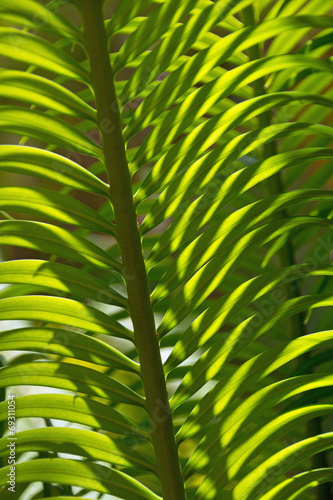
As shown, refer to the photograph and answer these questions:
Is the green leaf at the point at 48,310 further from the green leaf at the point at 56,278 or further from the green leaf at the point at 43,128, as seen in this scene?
the green leaf at the point at 43,128

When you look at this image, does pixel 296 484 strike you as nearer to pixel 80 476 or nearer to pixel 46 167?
pixel 80 476

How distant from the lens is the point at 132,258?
1.80 feet

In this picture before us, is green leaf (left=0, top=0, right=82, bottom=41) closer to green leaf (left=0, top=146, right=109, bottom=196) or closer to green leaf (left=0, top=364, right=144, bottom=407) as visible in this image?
green leaf (left=0, top=146, right=109, bottom=196)

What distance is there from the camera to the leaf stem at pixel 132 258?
52 cm

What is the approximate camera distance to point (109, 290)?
0.56m

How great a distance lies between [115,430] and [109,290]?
0.47 feet

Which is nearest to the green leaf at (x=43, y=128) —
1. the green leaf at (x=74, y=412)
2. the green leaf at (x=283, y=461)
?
the green leaf at (x=74, y=412)

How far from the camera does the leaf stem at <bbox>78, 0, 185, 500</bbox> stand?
1.72ft

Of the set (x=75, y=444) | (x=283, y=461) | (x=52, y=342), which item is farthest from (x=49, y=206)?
(x=283, y=461)

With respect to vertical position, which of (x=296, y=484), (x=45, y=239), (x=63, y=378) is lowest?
(x=296, y=484)

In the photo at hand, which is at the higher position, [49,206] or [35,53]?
[35,53]

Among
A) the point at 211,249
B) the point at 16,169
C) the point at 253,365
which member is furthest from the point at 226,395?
the point at 16,169

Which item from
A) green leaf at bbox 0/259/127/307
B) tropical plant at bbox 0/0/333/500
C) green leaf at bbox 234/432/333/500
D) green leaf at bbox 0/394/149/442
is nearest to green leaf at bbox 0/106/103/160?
tropical plant at bbox 0/0/333/500

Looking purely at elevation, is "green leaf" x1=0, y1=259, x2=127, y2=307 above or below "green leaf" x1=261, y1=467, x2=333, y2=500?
above
